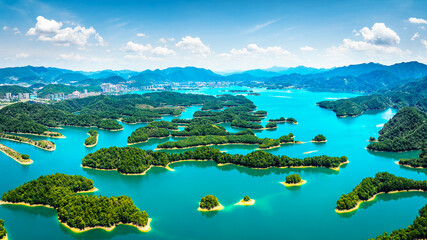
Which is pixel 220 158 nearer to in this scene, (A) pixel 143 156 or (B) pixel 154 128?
(A) pixel 143 156

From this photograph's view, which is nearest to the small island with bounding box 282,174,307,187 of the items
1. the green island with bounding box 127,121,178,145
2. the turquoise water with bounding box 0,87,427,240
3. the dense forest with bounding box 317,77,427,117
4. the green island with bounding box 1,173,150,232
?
the turquoise water with bounding box 0,87,427,240

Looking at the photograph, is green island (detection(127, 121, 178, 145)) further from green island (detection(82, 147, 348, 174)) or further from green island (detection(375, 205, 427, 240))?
green island (detection(375, 205, 427, 240))

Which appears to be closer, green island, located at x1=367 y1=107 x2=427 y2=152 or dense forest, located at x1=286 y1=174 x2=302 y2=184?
dense forest, located at x1=286 y1=174 x2=302 y2=184

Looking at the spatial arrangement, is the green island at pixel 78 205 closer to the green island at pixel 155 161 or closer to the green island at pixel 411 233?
the green island at pixel 155 161

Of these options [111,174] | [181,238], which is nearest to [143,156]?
[111,174]

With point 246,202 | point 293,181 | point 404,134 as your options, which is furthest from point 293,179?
point 404,134
